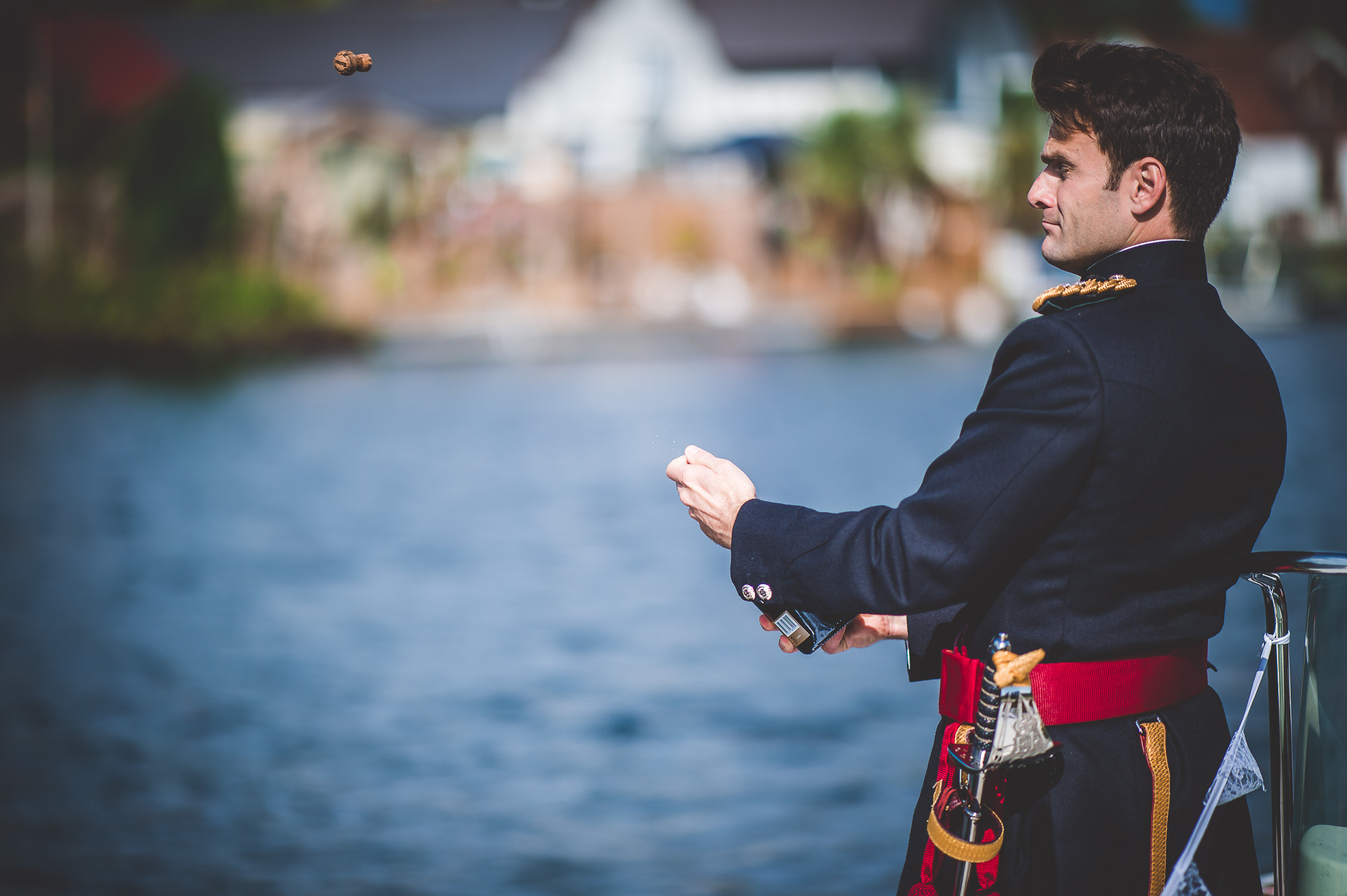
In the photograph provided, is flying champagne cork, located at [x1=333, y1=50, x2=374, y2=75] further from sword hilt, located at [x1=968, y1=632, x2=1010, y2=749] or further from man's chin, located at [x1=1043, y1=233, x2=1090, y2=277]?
sword hilt, located at [x1=968, y1=632, x2=1010, y2=749]

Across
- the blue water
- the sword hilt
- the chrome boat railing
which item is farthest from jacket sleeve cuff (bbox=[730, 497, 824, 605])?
the blue water

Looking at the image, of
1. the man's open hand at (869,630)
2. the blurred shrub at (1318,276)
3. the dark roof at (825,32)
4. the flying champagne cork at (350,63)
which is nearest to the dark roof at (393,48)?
the dark roof at (825,32)

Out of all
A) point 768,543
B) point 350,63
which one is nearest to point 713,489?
point 768,543

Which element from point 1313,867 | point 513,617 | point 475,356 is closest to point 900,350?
point 475,356

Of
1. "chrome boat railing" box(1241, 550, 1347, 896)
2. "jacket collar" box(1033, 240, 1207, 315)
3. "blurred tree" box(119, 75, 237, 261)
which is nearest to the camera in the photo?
"jacket collar" box(1033, 240, 1207, 315)

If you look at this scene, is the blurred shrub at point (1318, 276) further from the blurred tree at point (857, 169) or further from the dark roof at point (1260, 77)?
the blurred tree at point (857, 169)

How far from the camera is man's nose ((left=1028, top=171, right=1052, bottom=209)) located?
1.85m

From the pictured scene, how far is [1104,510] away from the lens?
1763 millimetres

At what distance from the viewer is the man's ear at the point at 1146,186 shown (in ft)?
5.76

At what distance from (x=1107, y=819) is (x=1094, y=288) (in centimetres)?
66

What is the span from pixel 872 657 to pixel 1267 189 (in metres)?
38.6

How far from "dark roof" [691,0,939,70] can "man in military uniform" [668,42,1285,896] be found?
3776cm

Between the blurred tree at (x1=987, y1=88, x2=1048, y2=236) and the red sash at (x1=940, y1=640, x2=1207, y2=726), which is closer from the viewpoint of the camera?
the red sash at (x1=940, y1=640, x2=1207, y2=726)

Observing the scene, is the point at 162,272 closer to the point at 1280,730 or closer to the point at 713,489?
the point at 713,489
